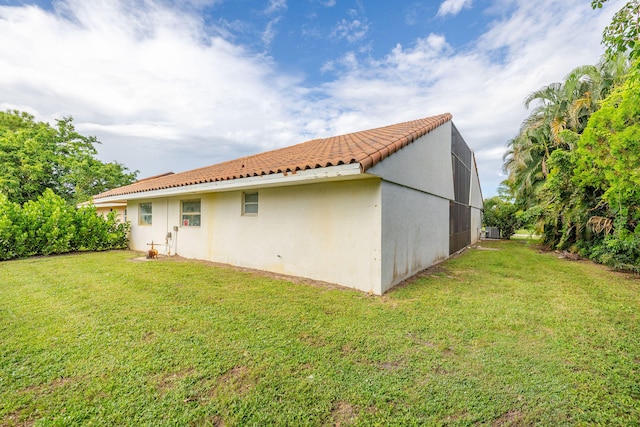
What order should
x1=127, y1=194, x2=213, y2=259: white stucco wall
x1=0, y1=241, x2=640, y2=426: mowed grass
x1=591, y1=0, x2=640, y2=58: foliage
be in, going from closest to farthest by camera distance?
x1=0, y1=241, x2=640, y2=426: mowed grass → x1=591, y1=0, x2=640, y2=58: foliage → x1=127, y1=194, x2=213, y2=259: white stucco wall

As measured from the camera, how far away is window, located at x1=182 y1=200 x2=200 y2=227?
32.3ft

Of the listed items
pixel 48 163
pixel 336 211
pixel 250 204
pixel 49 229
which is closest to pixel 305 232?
pixel 336 211

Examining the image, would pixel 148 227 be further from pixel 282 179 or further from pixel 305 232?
pixel 282 179

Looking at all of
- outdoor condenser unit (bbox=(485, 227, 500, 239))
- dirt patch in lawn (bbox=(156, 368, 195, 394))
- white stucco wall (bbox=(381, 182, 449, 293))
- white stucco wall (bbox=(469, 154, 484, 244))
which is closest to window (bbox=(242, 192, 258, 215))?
white stucco wall (bbox=(381, 182, 449, 293))

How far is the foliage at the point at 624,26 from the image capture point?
3316 millimetres

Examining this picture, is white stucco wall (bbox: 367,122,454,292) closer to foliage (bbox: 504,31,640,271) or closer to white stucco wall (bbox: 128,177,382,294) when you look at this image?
white stucco wall (bbox: 128,177,382,294)

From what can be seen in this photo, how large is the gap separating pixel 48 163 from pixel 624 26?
3209 cm

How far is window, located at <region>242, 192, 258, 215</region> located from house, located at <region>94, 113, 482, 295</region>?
0.03 meters

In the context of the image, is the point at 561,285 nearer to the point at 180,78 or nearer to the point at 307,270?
the point at 307,270

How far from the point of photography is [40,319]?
4012 mm

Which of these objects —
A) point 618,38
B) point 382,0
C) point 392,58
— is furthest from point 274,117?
point 618,38

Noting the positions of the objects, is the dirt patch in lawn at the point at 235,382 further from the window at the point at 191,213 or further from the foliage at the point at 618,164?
the foliage at the point at 618,164

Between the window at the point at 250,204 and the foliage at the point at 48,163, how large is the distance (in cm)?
2197

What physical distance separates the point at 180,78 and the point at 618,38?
12.7 meters
